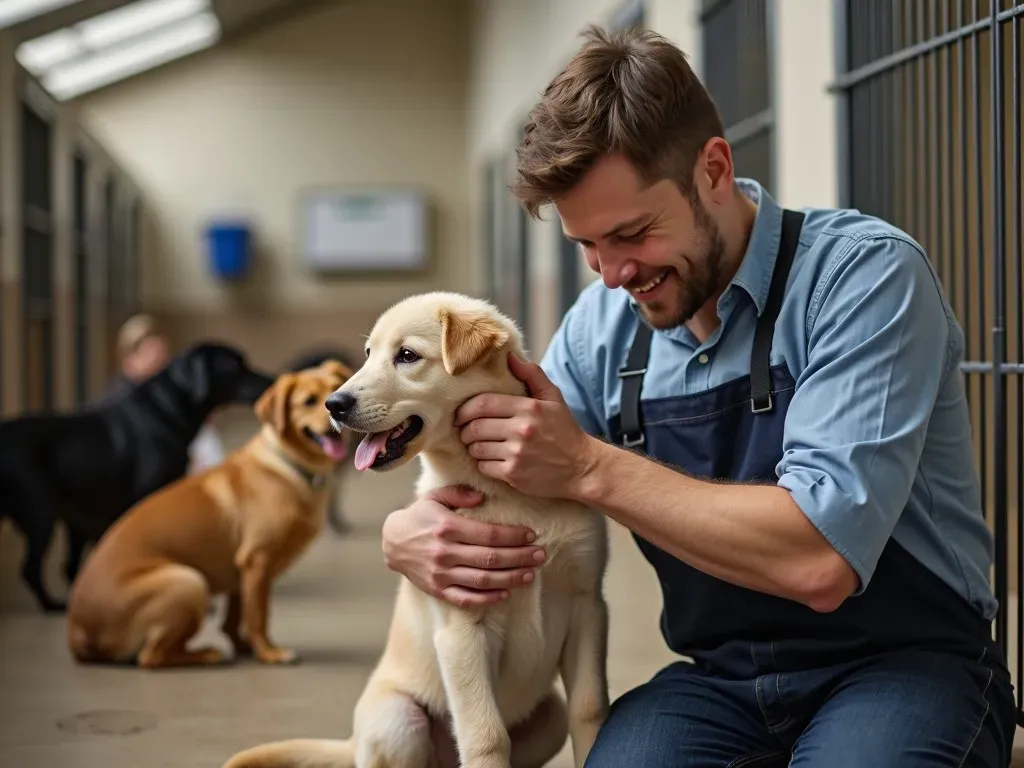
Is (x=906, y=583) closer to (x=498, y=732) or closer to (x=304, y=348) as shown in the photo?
(x=498, y=732)

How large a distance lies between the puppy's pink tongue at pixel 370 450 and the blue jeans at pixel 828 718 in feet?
1.94

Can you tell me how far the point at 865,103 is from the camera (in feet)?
11.1

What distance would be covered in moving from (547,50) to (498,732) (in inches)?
293

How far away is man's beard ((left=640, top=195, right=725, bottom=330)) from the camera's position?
185 cm

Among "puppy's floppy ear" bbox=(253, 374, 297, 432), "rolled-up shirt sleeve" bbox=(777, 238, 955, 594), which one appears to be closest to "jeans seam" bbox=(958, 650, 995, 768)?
"rolled-up shirt sleeve" bbox=(777, 238, 955, 594)

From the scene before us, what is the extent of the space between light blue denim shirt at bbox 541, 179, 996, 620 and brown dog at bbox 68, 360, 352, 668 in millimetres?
1699

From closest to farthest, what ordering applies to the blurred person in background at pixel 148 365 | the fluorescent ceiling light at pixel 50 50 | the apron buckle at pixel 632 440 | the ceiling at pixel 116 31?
the apron buckle at pixel 632 440 < the blurred person in background at pixel 148 365 < the ceiling at pixel 116 31 < the fluorescent ceiling light at pixel 50 50

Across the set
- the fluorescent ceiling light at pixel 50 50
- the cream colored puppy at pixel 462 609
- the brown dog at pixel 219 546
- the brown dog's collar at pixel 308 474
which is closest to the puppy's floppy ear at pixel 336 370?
the brown dog at pixel 219 546

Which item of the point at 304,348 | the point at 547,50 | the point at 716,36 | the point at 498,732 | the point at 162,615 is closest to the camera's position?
the point at 498,732

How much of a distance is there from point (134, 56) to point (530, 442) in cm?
1230

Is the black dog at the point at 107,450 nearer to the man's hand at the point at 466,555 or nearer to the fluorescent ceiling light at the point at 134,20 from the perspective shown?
the man's hand at the point at 466,555

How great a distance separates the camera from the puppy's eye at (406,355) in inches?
74.6

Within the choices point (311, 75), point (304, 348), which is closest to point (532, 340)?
point (304, 348)

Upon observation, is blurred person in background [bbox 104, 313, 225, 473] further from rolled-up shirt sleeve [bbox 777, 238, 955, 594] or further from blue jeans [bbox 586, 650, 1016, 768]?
rolled-up shirt sleeve [bbox 777, 238, 955, 594]
